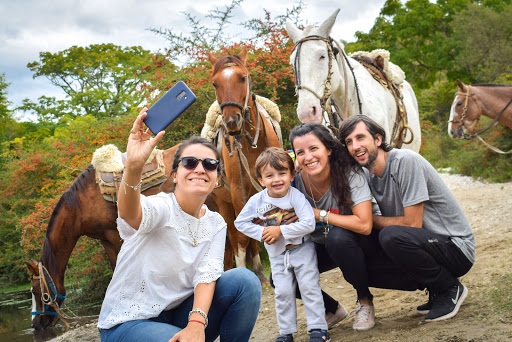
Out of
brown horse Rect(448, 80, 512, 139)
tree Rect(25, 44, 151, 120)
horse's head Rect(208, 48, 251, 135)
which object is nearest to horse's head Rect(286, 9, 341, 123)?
horse's head Rect(208, 48, 251, 135)

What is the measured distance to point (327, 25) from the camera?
450 centimetres

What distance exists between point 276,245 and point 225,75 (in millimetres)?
2259

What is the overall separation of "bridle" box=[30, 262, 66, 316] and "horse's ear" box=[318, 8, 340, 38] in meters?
3.92

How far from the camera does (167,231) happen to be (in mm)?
2338

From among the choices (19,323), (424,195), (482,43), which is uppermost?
(482,43)

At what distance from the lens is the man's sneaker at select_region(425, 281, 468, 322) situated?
9.69 ft

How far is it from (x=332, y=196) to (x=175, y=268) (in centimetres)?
132

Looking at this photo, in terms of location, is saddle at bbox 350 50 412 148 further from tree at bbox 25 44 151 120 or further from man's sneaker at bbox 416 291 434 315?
tree at bbox 25 44 151 120

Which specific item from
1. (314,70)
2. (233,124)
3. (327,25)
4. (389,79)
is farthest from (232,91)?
(389,79)

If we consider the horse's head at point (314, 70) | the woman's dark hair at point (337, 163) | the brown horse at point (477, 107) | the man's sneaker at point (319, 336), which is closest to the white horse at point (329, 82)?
the horse's head at point (314, 70)

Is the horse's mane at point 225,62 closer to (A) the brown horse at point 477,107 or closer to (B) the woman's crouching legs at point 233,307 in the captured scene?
(B) the woman's crouching legs at point 233,307

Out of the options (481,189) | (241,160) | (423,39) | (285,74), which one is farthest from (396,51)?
(241,160)

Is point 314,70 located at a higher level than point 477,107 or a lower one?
higher

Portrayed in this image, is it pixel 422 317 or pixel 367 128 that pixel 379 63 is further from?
pixel 422 317
